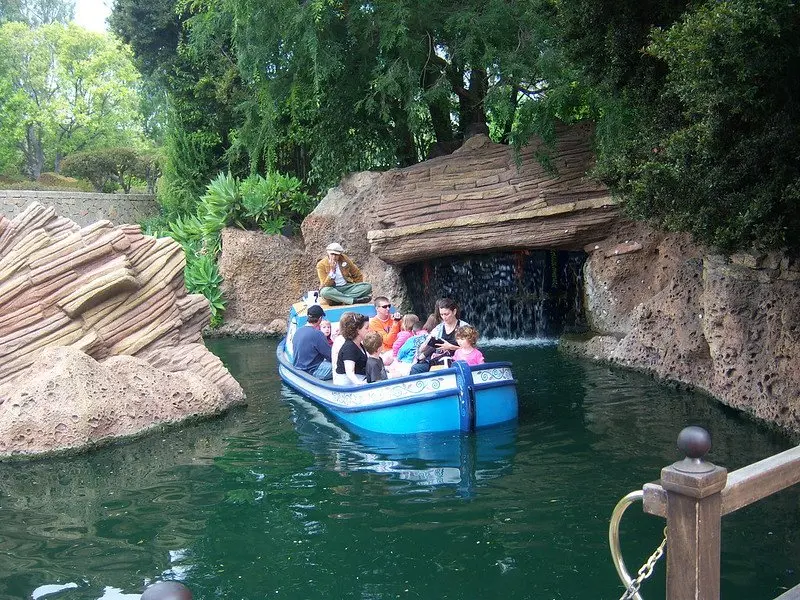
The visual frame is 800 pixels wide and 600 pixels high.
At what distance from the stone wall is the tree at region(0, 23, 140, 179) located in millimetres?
12732

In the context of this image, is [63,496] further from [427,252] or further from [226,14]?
[226,14]

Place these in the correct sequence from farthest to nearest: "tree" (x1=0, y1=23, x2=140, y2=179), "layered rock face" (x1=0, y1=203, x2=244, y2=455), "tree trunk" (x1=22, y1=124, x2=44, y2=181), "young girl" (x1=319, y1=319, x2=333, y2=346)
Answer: "tree trunk" (x1=22, y1=124, x2=44, y2=181)
"tree" (x1=0, y1=23, x2=140, y2=179)
"young girl" (x1=319, y1=319, x2=333, y2=346)
"layered rock face" (x1=0, y1=203, x2=244, y2=455)

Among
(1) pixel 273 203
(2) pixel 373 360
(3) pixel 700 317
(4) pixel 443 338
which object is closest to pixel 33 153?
(1) pixel 273 203

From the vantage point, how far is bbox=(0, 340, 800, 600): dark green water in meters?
5.48

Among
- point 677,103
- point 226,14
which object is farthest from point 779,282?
point 226,14

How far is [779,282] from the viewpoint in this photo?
28.3 ft

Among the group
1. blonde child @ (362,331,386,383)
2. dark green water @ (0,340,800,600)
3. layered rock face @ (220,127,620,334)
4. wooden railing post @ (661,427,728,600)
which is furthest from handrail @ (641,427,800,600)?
layered rock face @ (220,127,620,334)

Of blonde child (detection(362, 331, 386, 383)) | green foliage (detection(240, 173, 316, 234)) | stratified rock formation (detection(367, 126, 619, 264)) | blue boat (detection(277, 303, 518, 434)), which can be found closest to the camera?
blue boat (detection(277, 303, 518, 434))

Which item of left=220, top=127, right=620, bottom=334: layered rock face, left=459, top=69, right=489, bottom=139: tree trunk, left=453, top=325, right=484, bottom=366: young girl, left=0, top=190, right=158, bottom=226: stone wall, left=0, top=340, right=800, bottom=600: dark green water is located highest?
left=459, top=69, right=489, bottom=139: tree trunk

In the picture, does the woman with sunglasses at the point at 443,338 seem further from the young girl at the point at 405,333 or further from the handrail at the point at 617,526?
the handrail at the point at 617,526

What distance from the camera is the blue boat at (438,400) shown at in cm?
860

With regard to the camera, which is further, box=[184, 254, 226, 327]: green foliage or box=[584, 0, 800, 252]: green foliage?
box=[184, 254, 226, 327]: green foliage

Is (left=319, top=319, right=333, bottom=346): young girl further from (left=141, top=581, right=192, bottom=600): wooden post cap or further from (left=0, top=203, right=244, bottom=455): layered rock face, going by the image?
(left=141, top=581, right=192, bottom=600): wooden post cap

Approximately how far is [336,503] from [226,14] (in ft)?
35.5
